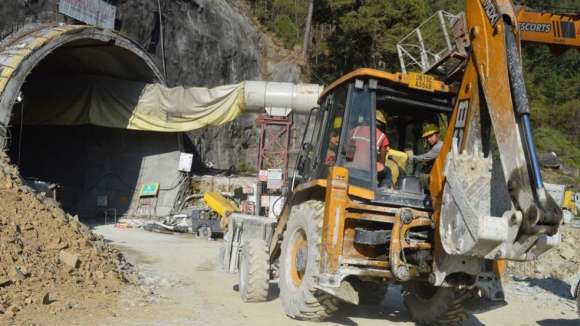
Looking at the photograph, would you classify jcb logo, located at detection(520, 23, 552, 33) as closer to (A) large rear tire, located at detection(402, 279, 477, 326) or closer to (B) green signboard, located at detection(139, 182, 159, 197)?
(A) large rear tire, located at detection(402, 279, 477, 326)

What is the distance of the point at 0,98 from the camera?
1603 centimetres

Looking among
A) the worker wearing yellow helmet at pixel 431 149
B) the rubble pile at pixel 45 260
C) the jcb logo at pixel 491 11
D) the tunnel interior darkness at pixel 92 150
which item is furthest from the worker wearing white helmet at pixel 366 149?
the tunnel interior darkness at pixel 92 150

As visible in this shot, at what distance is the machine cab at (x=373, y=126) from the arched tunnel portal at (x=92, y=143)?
49.2 feet

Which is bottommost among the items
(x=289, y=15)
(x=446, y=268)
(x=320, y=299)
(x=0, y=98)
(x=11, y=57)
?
(x=320, y=299)

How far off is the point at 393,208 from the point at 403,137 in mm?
1843

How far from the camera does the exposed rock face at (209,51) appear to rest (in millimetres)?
29531

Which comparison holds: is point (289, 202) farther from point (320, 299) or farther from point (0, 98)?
point (0, 98)

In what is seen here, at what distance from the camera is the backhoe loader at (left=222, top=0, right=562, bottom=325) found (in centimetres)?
525

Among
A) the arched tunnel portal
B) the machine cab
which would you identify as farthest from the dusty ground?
the arched tunnel portal

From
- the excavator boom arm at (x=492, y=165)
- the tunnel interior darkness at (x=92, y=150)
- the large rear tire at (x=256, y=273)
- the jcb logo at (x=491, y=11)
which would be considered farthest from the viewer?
the tunnel interior darkness at (x=92, y=150)

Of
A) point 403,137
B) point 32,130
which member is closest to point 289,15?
point 32,130

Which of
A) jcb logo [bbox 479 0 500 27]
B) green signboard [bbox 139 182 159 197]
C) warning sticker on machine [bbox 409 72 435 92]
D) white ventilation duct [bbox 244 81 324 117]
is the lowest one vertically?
green signboard [bbox 139 182 159 197]

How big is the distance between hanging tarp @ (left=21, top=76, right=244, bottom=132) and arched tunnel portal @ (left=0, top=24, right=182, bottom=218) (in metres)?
0.05

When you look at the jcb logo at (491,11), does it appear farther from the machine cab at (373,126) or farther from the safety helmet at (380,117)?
the safety helmet at (380,117)
